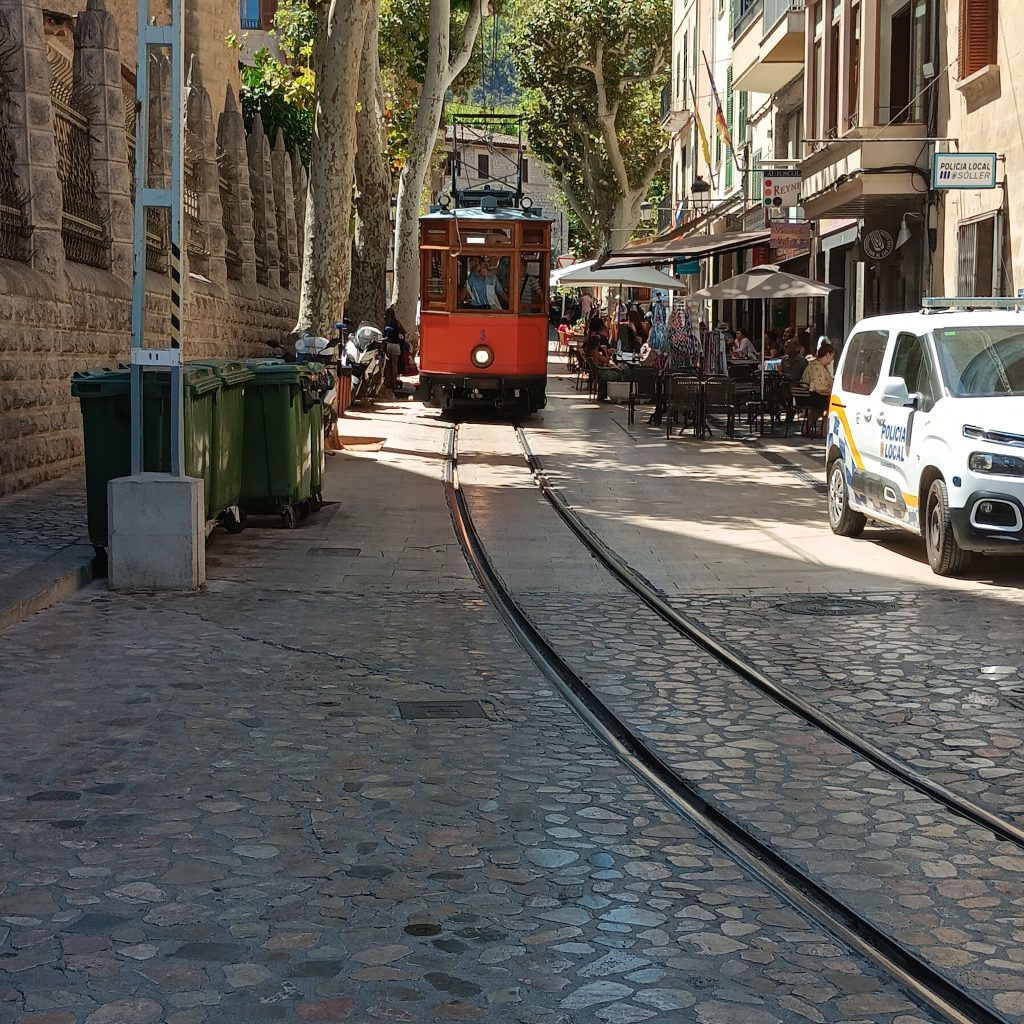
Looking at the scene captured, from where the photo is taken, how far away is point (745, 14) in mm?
37031

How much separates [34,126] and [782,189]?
14.9 metres

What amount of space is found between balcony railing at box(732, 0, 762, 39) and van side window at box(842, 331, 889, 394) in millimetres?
22965

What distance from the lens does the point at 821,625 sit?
9.59m

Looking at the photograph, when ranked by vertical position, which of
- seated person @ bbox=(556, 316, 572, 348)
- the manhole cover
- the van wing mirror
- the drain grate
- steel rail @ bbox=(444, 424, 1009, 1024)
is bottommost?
steel rail @ bbox=(444, 424, 1009, 1024)

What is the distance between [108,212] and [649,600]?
9872 mm

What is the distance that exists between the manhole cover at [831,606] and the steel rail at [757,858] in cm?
179

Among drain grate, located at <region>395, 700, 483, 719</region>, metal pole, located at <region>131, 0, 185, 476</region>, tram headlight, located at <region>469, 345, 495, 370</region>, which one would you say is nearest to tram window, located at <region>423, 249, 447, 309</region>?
tram headlight, located at <region>469, 345, 495, 370</region>

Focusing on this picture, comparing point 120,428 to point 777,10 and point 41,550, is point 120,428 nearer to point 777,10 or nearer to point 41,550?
point 41,550

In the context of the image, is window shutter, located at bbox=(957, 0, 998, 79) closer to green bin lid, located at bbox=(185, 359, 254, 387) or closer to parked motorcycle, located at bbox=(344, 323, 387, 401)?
parked motorcycle, located at bbox=(344, 323, 387, 401)

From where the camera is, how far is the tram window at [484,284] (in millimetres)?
26453

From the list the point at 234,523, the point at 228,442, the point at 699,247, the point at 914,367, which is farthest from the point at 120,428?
the point at 699,247

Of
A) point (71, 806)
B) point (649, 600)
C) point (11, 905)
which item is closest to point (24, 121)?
point (649, 600)

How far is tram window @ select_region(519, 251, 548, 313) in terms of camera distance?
86.6 ft

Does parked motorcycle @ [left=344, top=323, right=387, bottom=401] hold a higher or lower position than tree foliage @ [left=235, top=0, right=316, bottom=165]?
lower
